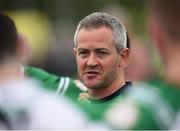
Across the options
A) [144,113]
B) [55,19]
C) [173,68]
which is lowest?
[144,113]

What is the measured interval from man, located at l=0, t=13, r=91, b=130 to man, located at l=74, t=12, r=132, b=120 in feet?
4.38

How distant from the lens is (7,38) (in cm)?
498

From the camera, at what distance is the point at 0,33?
16.5 ft

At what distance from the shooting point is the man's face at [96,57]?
6.23 meters

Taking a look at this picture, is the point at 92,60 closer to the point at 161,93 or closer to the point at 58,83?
the point at 58,83

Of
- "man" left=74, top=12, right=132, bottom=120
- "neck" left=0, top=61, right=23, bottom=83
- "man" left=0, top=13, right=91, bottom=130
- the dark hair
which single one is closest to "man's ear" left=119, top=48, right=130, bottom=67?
"man" left=74, top=12, right=132, bottom=120

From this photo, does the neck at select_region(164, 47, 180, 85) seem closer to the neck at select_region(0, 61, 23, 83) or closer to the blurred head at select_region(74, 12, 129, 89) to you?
the neck at select_region(0, 61, 23, 83)

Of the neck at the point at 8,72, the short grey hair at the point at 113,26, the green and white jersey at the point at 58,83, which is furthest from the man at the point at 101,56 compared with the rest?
the neck at the point at 8,72

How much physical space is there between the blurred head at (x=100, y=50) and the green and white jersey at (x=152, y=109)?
7.21 feet

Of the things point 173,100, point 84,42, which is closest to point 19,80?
point 173,100

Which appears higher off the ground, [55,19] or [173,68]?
[55,19]

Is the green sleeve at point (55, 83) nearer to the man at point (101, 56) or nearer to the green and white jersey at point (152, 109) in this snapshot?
the man at point (101, 56)

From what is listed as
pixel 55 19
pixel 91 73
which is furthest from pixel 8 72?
pixel 55 19

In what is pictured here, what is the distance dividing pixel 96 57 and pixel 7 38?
1.38 meters
